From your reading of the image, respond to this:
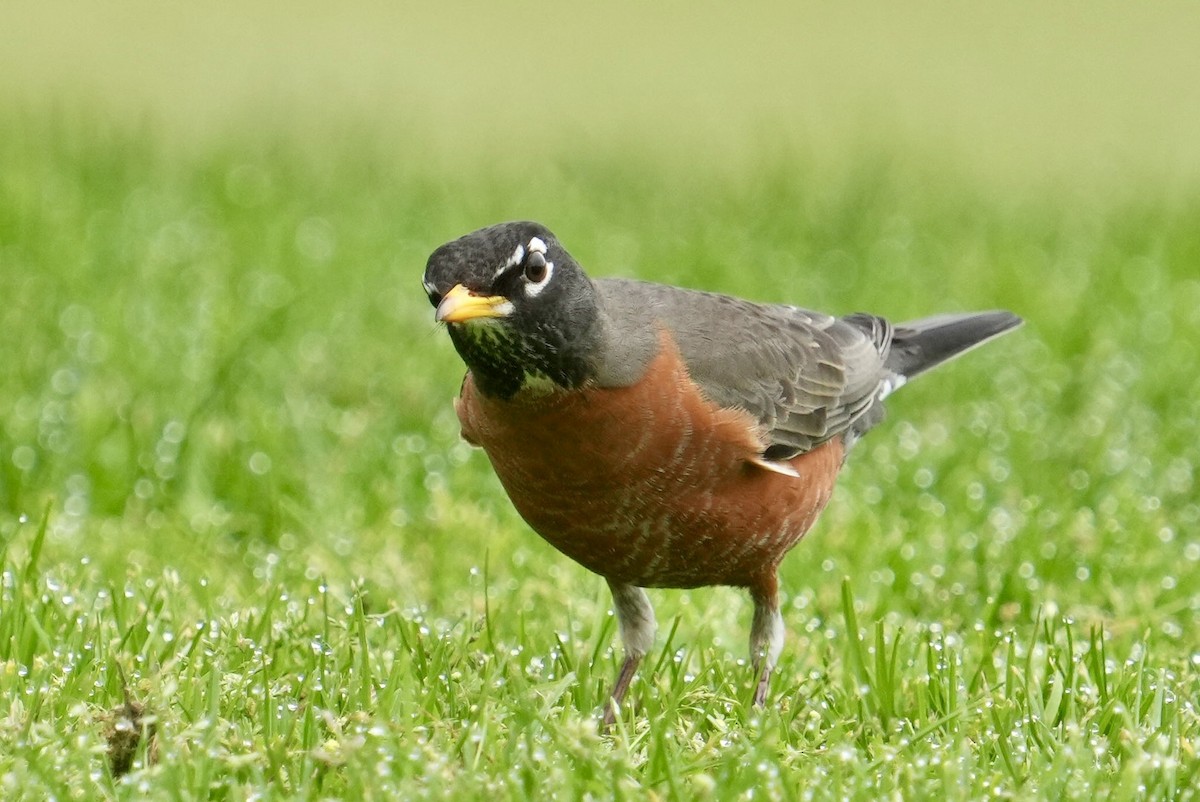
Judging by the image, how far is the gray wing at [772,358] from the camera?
4387 millimetres

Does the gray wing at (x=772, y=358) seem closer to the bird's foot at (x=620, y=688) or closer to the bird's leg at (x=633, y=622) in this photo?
the bird's leg at (x=633, y=622)

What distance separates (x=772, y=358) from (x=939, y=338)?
130cm

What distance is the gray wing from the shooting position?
439 cm

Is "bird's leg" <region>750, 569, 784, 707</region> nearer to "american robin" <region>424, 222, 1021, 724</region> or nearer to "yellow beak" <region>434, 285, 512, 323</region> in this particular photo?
"american robin" <region>424, 222, 1021, 724</region>

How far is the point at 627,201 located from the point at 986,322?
4509mm

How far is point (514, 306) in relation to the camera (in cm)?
374

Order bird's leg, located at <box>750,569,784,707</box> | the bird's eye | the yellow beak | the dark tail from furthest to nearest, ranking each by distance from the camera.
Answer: the dark tail, bird's leg, located at <box>750,569,784,707</box>, the bird's eye, the yellow beak

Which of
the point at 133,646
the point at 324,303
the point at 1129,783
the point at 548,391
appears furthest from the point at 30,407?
the point at 1129,783

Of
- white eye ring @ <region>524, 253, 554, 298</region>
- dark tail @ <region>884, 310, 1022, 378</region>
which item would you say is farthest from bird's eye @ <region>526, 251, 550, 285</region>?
dark tail @ <region>884, 310, 1022, 378</region>

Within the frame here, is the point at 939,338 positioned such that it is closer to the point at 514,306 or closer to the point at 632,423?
the point at 632,423

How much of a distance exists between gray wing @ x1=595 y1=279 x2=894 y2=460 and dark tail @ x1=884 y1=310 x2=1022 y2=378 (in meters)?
0.28

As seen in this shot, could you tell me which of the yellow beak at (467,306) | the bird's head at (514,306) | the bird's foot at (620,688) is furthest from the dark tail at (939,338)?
the yellow beak at (467,306)

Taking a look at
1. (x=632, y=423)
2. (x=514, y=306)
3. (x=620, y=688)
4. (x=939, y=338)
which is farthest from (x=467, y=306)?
(x=939, y=338)

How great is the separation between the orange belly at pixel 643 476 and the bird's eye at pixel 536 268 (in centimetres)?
31
